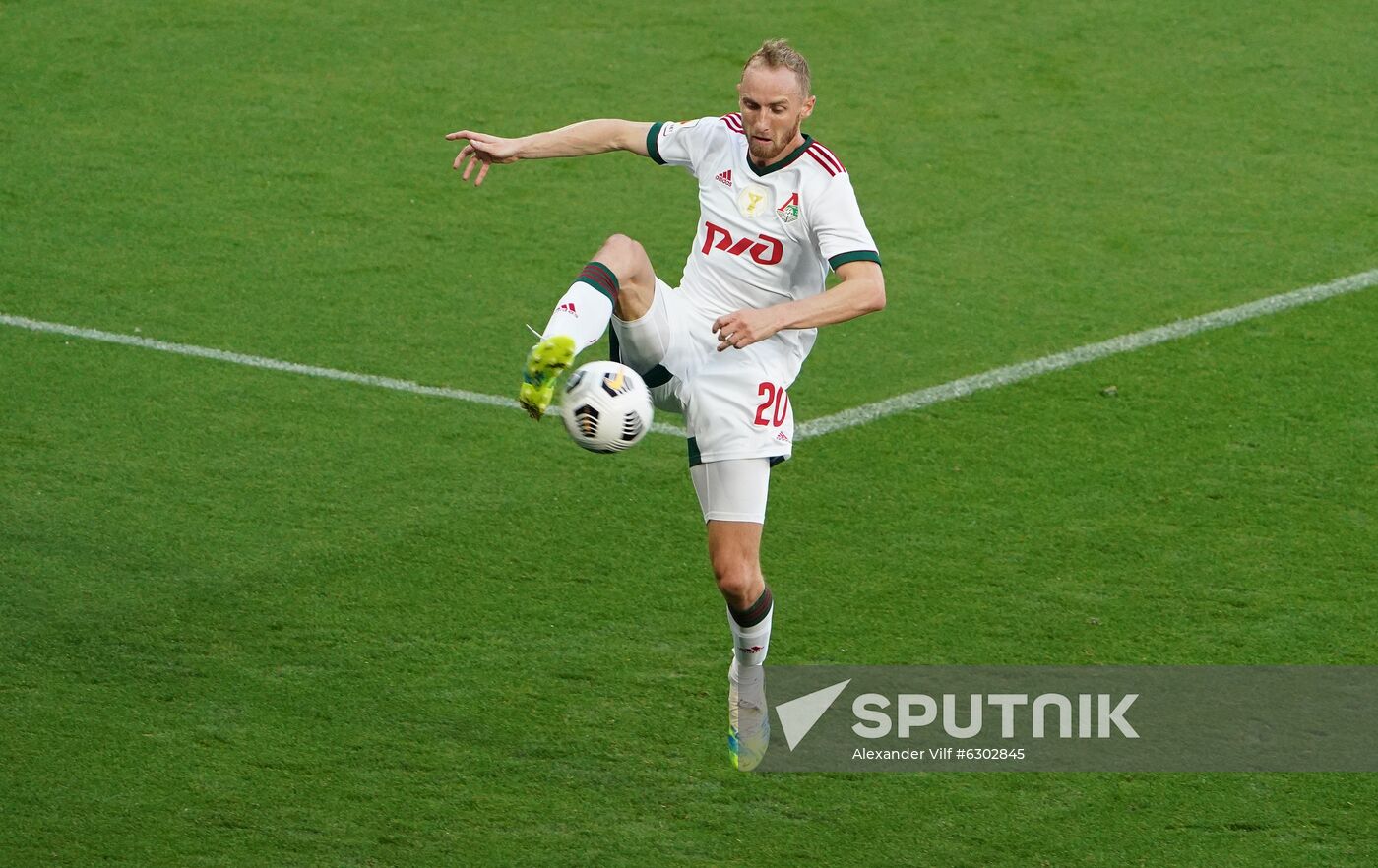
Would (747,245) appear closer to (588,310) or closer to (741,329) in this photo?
(588,310)

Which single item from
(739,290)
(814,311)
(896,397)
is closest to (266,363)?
(896,397)

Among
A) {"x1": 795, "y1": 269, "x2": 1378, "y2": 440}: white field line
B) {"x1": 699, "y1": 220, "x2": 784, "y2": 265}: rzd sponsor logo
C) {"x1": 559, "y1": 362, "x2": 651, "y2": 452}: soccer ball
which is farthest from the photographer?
{"x1": 795, "y1": 269, "x2": 1378, "y2": 440}: white field line

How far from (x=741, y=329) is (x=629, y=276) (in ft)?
2.73

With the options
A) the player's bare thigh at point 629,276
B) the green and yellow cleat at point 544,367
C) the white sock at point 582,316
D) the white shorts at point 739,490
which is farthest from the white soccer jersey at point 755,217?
the green and yellow cleat at point 544,367

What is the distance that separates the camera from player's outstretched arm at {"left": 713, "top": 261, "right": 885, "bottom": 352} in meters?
5.14

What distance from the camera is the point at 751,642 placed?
6031mm

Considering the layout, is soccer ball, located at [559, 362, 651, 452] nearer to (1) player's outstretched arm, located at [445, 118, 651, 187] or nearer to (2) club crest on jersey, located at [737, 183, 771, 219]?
(2) club crest on jersey, located at [737, 183, 771, 219]

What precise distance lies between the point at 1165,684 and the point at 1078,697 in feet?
1.09

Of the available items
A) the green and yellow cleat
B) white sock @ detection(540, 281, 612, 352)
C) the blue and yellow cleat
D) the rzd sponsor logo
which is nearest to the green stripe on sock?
white sock @ detection(540, 281, 612, 352)

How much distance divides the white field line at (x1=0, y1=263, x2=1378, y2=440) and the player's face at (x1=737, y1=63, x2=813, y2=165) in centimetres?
258

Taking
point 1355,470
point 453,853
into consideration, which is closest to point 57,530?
point 453,853

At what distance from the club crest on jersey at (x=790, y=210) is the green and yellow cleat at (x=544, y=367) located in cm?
97

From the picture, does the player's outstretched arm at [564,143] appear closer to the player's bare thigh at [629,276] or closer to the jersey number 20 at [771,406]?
the player's bare thigh at [629,276]

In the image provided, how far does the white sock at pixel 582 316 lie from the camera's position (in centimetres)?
544
